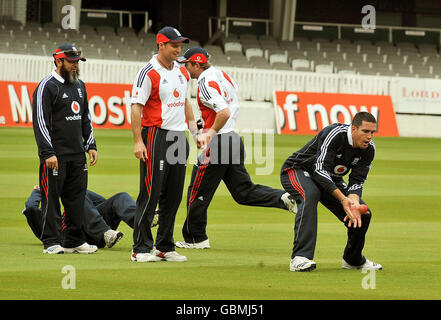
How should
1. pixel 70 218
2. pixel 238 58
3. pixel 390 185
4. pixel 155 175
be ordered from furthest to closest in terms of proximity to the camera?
pixel 238 58
pixel 390 185
pixel 70 218
pixel 155 175

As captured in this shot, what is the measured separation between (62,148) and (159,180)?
1.14m

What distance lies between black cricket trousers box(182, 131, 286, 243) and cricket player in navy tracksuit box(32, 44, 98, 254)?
137 centimetres

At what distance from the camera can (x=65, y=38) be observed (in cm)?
3300

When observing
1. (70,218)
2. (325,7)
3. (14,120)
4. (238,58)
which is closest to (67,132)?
(70,218)

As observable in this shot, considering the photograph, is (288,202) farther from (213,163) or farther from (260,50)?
(260,50)

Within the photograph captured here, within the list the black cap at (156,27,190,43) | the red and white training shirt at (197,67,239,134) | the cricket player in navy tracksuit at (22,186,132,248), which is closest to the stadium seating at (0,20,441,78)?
the red and white training shirt at (197,67,239,134)

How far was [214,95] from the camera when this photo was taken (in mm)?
9672

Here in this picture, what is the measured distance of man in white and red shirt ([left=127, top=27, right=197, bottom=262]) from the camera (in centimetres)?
841

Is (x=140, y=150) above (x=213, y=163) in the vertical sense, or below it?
above

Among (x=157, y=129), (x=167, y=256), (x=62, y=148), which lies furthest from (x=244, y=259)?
(x=62, y=148)

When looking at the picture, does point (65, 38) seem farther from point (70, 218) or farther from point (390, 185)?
point (70, 218)

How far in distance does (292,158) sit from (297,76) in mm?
22878

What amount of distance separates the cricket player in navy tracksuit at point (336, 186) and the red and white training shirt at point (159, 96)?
130cm
